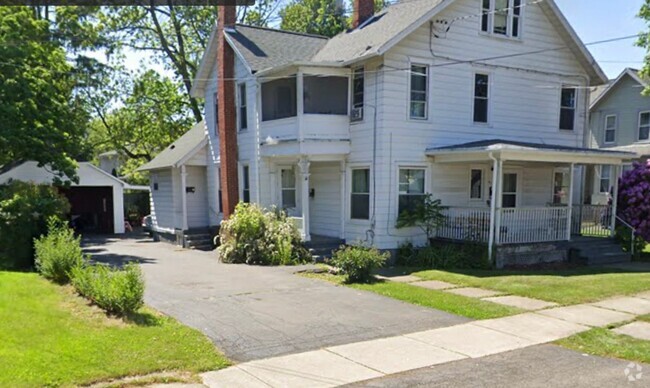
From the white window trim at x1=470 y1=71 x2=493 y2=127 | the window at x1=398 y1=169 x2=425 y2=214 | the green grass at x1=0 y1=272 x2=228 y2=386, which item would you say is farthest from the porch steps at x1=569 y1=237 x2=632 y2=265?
the green grass at x1=0 y1=272 x2=228 y2=386

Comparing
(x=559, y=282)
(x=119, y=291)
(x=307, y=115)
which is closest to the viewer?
(x=119, y=291)

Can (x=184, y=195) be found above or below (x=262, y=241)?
above

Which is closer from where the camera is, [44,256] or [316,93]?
[44,256]

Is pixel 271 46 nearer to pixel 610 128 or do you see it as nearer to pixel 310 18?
pixel 310 18

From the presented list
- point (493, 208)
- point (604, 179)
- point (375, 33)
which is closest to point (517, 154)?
point (493, 208)

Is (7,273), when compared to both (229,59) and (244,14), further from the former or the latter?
(244,14)

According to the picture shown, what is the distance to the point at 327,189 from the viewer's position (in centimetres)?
1669

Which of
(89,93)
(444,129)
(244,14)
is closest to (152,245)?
(444,129)

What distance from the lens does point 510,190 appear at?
57.4 ft

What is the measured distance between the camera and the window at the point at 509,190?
17328 mm

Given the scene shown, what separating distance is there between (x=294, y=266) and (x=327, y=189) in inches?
137

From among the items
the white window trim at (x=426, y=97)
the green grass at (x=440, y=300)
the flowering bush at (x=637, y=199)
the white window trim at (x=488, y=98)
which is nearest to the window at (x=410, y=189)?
the white window trim at (x=426, y=97)

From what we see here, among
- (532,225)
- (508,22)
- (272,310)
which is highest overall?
(508,22)

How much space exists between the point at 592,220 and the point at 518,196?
9.32ft
